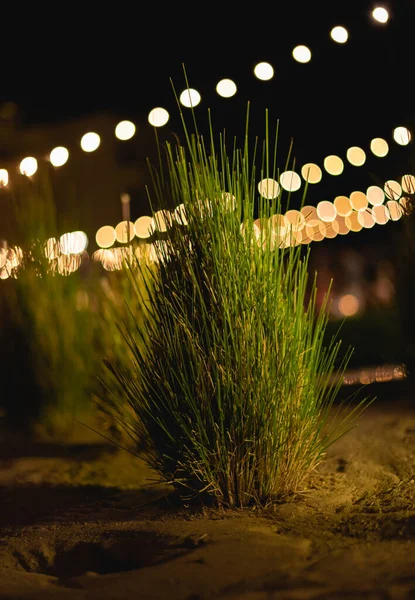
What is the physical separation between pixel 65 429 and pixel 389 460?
2.70 m

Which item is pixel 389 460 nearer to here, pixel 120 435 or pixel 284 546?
pixel 284 546

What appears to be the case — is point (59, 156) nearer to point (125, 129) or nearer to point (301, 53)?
point (125, 129)

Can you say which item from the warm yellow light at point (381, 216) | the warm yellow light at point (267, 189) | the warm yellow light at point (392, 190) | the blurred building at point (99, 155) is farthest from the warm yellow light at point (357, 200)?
the warm yellow light at point (267, 189)

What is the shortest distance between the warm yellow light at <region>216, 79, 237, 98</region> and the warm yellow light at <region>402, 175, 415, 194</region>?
1.60m

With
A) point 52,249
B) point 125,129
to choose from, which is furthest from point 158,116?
point 52,249

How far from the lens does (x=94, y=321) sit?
6438 mm

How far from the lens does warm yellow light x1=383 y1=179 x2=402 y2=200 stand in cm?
490

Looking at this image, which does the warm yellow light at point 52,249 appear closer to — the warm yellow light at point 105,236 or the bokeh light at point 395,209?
the bokeh light at point 395,209

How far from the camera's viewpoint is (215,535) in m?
3.19

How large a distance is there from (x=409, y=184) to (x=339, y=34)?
5.57 ft

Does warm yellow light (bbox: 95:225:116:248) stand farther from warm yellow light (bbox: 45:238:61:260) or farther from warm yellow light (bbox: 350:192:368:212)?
warm yellow light (bbox: 45:238:61:260)

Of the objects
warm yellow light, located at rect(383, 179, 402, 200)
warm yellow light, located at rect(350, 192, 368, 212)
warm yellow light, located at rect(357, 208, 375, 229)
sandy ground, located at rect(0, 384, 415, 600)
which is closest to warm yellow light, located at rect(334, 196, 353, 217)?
warm yellow light, located at rect(350, 192, 368, 212)

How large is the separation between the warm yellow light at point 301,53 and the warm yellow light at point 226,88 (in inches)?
21.3

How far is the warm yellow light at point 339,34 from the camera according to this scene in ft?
19.8
